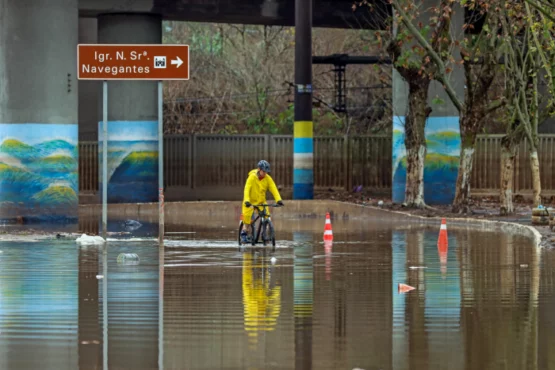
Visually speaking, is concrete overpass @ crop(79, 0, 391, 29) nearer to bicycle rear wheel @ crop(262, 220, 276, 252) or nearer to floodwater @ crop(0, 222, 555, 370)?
bicycle rear wheel @ crop(262, 220, 276, 252)

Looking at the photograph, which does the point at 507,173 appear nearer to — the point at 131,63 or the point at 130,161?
the point at 130,161

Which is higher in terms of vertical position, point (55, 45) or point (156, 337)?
point (55, 45)

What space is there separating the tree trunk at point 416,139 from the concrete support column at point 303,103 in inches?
154

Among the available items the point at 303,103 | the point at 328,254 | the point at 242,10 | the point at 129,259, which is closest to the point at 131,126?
the point at 242,10

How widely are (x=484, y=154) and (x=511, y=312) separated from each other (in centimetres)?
3206

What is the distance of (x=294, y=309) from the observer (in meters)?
15.1

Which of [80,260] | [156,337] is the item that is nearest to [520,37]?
[80,260]

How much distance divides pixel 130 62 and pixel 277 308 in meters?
11.9

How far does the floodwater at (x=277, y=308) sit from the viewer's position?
11523mm

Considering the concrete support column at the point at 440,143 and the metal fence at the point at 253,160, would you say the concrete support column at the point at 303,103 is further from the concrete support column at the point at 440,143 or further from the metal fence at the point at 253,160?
the metal fence at the point at 253,160

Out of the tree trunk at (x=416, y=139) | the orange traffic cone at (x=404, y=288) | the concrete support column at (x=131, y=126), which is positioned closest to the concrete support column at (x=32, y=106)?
the concrete support column at (x=131, y=126)

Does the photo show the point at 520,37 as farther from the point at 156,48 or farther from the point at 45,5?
the point at 156,48

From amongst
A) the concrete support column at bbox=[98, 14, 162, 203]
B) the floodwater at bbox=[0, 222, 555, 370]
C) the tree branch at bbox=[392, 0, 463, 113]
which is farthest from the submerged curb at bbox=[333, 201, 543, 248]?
the concrete support column at bbox=[98, 14, 162, 203]

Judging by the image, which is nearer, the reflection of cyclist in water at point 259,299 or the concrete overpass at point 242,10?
the reflection of cyclist in water at point 259,299
